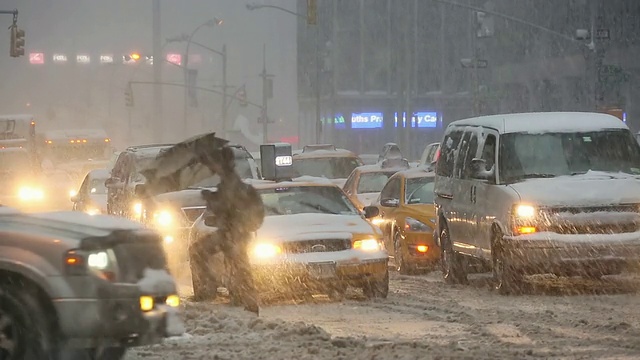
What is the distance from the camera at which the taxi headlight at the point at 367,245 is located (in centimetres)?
1458

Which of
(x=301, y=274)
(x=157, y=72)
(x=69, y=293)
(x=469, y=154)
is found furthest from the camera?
(x=157, y=72)

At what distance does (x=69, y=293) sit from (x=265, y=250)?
5.69 m

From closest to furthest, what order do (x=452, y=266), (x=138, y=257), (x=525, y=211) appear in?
(x=138, y=257) → (x=525, y=211) → (x=452, y=266)

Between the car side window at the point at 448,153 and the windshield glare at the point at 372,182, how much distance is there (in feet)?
14.8

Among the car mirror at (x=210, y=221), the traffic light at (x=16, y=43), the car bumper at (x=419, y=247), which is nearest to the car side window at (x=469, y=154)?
the car bumper at (x=419, y=247)

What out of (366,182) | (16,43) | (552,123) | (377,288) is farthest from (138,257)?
(16,43)

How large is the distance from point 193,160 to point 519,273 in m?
3.90

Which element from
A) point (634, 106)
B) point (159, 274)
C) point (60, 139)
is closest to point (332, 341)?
point (159, 274)

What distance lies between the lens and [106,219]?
31.1ft

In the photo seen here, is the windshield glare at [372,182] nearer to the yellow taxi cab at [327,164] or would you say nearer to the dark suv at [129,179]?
the dark suv at [129,179]

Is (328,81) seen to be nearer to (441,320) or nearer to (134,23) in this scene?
(134,23)

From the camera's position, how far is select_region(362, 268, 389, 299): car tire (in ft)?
47.9

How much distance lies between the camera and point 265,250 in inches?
562

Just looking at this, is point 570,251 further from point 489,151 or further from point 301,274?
point 301,274
